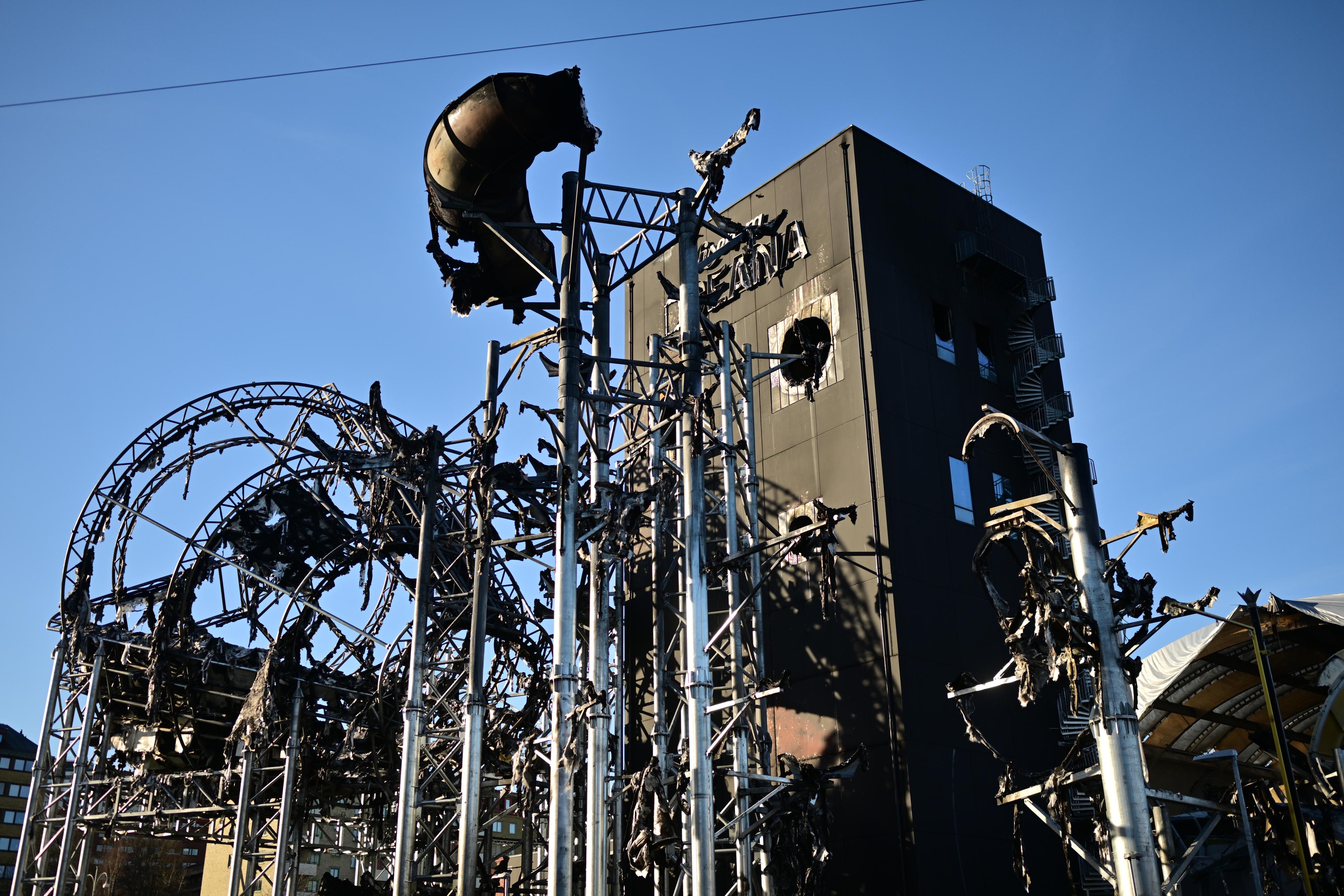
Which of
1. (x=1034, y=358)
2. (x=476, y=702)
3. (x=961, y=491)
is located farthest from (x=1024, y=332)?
(x=476, y=702)

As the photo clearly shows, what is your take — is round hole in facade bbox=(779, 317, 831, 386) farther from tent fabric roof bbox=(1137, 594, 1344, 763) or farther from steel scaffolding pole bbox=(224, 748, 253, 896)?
steel scaffolding pole bbox=(224, 748, 253, 896)

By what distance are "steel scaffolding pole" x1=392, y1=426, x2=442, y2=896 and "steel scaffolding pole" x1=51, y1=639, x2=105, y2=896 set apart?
9969 mm

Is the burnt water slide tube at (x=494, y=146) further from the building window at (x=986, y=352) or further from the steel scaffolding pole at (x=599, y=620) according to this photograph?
the building window at (x=986, y=352)

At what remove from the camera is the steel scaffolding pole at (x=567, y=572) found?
13680 millimetres

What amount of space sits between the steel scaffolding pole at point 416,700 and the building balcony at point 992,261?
14753 millimetres

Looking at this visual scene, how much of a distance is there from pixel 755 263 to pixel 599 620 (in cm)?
1499

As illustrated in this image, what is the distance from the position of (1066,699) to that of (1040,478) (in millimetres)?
5705

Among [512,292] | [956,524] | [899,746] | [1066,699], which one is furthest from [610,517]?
[1066,699]

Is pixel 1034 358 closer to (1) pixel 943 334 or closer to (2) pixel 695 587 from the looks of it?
(1) pixel 943 334

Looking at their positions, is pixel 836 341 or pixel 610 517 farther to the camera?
pixel 836 341

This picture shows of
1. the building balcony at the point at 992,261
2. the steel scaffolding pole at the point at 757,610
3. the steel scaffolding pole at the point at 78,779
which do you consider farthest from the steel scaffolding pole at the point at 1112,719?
the steel scaffolding pole at the point at 78,779

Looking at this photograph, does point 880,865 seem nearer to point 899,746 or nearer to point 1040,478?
point 899,746

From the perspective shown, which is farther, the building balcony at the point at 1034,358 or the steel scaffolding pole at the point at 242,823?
the building balcony at the point at 1034,358

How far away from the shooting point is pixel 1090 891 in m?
23.5
